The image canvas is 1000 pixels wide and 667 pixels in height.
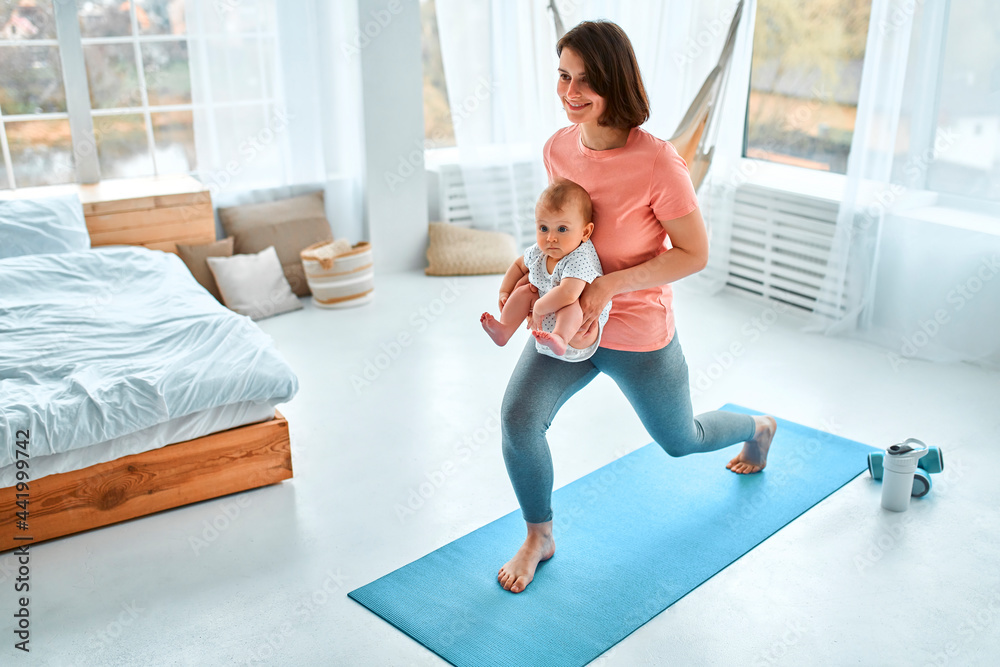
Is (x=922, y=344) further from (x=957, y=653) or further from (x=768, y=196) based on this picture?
(x=957, y=653)

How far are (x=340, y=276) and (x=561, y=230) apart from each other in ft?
7.92

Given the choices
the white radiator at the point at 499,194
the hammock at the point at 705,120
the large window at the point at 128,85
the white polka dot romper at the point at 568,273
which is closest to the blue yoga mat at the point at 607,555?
the white polka dot romper at the point at 568,273

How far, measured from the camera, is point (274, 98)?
446 cm

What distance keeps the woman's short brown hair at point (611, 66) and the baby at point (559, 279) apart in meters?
0.19

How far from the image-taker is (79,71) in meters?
4.09

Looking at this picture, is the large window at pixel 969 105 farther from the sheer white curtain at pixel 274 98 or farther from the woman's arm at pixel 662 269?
the sheer white curtain at pixel 274 98

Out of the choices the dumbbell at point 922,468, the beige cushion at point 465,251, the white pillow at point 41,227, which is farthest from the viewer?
the beige cushion at point 465,251

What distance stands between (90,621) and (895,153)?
328 centimetres

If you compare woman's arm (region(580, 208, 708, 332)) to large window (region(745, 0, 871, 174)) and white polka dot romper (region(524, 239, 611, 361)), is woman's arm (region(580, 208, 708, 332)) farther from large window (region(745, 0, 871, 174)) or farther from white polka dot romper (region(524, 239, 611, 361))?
large window (region(745, 0, 871, 174))

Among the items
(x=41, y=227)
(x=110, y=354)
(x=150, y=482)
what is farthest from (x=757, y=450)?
(x=41, y=227)

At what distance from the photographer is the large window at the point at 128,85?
4.01m

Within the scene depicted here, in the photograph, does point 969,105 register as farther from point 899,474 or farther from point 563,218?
point 563,218

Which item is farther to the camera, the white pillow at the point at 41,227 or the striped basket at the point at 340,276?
the striped basket at the point at 340,276

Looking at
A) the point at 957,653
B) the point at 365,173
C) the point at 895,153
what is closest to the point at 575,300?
the point at 957,653
